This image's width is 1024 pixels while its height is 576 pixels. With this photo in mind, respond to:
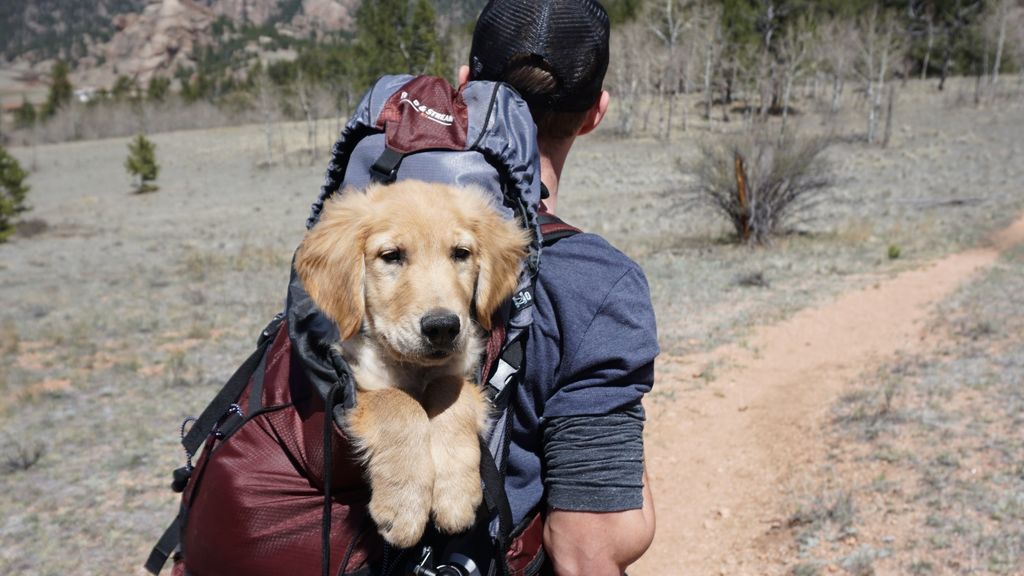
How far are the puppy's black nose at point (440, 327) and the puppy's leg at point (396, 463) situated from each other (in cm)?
17

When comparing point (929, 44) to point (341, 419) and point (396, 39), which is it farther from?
point (341, 419)

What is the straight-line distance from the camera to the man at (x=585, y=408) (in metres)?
1.80

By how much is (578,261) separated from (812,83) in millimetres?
68552

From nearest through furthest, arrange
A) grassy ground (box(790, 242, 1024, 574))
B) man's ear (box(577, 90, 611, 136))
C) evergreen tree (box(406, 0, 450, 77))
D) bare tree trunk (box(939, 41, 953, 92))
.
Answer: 1. man's ear (box(577, 90, 611, 136))
2. grassy ground (box(790, 242, 1024, 574))
3. evergreen tree (box(406, 0, 450, 77))
4. bare tree trunk (box(939, 41, 953, 92))

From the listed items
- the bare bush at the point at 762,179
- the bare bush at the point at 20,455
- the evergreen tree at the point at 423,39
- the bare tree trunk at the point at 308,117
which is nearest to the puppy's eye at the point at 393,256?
the bare bush at the point at 20,455

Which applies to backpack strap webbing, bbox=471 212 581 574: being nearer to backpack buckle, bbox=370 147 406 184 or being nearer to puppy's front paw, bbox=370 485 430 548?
puppy's front paw, bbox=370 485 430 548

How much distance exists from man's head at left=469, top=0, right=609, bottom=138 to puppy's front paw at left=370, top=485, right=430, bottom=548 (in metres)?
1.05

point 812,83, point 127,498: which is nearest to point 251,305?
point 127,498

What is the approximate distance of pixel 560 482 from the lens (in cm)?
184

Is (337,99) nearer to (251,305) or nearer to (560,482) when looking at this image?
(251,305)

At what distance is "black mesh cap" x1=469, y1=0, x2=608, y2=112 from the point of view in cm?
200

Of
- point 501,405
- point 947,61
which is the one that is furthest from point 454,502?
point 947,61

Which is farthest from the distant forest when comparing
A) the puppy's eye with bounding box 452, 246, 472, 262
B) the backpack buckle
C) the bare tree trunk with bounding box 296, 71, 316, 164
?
the backpack buckle

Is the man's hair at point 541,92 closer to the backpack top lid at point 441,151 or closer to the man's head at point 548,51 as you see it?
the man's head at point 548,51
